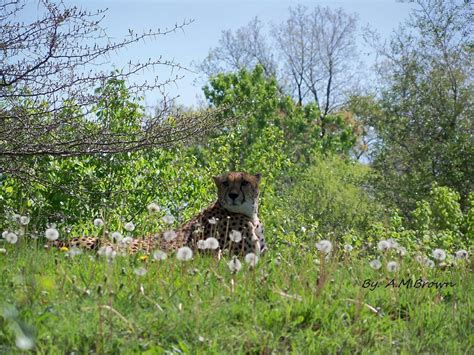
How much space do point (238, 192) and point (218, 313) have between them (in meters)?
3.18

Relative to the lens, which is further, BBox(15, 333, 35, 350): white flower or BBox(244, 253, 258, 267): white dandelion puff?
BBox(244, 253, 258, 267): white dandelion puff

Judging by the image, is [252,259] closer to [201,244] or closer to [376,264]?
[201,244]

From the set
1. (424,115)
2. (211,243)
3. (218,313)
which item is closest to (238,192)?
(211,243)

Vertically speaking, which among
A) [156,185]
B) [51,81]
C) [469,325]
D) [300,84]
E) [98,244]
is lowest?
[469,325]

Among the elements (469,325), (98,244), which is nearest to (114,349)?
(469,325)

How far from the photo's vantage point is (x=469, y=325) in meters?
4.77

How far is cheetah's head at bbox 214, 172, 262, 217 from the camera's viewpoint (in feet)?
24.4

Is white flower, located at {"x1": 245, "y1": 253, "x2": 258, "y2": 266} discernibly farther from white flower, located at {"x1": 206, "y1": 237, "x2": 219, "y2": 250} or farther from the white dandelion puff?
white flower, located at {"x1": 206, "y1": 237, "x2": 219, "y2": 250}

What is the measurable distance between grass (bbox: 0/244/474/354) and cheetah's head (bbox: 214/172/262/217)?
2.03 metres

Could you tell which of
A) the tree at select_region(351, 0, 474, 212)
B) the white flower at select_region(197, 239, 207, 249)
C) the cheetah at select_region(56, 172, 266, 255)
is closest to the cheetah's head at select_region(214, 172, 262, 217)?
the cheetah at select_region(56, 172, 266, 255)

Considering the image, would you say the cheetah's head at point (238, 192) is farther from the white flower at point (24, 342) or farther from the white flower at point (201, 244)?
the white flower at point (24, 342)

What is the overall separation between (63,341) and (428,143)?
17.0m

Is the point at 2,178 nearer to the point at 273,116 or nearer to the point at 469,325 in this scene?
the point at 469,325

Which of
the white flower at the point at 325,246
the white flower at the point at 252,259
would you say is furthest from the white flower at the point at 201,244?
the white flower at the point at 325,246
